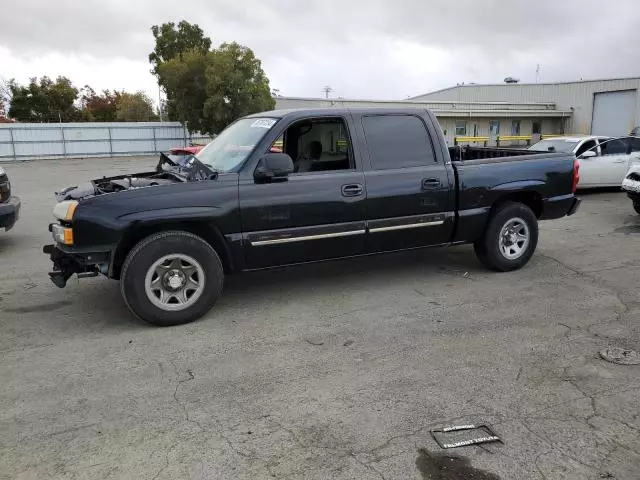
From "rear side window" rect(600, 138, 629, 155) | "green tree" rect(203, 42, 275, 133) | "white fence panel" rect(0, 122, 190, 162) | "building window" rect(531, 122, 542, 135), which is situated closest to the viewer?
"rear side window" rect(600, 138, 629, 155)

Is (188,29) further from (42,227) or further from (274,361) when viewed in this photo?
(274,361)

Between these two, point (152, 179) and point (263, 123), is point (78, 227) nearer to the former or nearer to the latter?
point (152, 179)

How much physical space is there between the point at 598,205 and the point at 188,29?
36.4m

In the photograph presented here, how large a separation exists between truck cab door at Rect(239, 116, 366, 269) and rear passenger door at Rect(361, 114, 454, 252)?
6.4 inches

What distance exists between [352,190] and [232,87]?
2985cm

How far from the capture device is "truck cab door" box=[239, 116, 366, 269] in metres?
4.97

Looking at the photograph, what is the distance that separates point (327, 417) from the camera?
3.30 meters

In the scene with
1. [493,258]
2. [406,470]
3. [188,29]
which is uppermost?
[188,29]

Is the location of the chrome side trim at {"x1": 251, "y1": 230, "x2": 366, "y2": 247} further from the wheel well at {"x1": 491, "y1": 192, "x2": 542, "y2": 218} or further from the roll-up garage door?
the roll-up garage door

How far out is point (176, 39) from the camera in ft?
134

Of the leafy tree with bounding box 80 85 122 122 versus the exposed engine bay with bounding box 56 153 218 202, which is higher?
the leafy tree with bounding box 80 85 122 122

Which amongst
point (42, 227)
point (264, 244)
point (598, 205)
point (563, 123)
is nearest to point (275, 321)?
point (264, 244)

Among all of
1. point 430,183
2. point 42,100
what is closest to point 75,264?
point 430,183

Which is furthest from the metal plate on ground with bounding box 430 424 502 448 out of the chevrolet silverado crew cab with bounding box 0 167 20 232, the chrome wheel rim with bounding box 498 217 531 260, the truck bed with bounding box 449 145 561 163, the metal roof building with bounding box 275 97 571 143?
the metal roof building with bounding box 275 97 571 143
